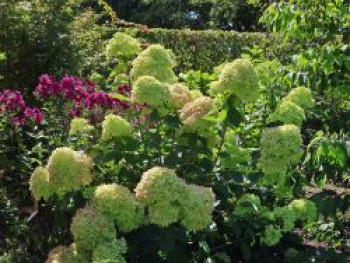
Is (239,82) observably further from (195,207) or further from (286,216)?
(286,216)

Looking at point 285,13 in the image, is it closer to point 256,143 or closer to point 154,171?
point 256,143

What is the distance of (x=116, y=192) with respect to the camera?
280 centimetres

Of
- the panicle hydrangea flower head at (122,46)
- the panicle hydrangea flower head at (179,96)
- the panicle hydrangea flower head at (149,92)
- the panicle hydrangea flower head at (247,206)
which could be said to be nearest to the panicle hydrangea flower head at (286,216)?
the panicle hydrangea flower head at (247,206)

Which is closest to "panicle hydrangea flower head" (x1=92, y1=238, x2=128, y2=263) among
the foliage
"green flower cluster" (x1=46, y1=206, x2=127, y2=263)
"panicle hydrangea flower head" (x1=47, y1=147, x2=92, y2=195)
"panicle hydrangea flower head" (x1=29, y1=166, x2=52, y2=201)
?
"green flower cluster" (x1=46, y1=206, x2=127, y2=263)

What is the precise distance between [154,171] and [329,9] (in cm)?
182

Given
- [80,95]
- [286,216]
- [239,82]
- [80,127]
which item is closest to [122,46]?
[80,95]

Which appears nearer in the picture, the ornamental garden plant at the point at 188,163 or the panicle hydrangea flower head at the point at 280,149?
the ornamental garden plant at the point at 188,163

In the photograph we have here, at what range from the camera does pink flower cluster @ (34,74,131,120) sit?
157 inches

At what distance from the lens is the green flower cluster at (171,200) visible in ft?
8.68

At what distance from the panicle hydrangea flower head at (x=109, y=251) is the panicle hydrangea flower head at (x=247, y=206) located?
83cm

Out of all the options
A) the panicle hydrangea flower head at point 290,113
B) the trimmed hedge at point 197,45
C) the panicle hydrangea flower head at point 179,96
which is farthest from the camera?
the trimmed hedge at point 197,45

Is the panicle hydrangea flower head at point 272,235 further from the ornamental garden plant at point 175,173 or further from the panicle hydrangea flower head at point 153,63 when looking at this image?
the panicle hydrangea flower head at point 153,63

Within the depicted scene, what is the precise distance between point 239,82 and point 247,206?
715mm

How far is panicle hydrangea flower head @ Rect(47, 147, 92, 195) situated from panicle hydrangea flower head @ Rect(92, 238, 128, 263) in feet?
1.37
